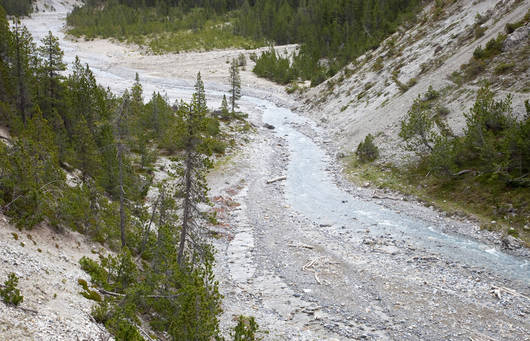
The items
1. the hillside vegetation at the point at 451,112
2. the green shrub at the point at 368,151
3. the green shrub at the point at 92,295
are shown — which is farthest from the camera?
the green shrub at the point at 368,151

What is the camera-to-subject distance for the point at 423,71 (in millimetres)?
45438

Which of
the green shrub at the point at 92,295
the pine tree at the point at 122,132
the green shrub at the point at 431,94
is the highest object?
the green shrub at the point at 431,94

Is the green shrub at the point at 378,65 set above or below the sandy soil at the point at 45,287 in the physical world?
above

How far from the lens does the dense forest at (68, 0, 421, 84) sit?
2879 inches

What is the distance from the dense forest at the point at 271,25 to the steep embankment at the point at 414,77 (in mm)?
10596

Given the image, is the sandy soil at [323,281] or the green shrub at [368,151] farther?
the green shrub at [368,151]

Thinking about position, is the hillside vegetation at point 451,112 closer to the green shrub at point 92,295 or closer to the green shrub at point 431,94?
the green shrub at point 431,94

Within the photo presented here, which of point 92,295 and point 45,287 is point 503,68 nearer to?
point 92,295

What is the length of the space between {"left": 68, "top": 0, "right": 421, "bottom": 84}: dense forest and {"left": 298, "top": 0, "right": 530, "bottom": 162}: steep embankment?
10.6m

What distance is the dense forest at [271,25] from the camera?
7312cm

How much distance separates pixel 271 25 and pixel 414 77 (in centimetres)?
7476

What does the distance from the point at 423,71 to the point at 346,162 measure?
1683 cm

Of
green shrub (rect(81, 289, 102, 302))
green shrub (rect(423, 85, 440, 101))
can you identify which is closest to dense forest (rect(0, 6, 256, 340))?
green shrub (rect(81, 289, 102, 302))

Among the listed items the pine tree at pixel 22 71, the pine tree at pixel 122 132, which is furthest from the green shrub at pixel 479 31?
the pine tree at pixel 22 71
